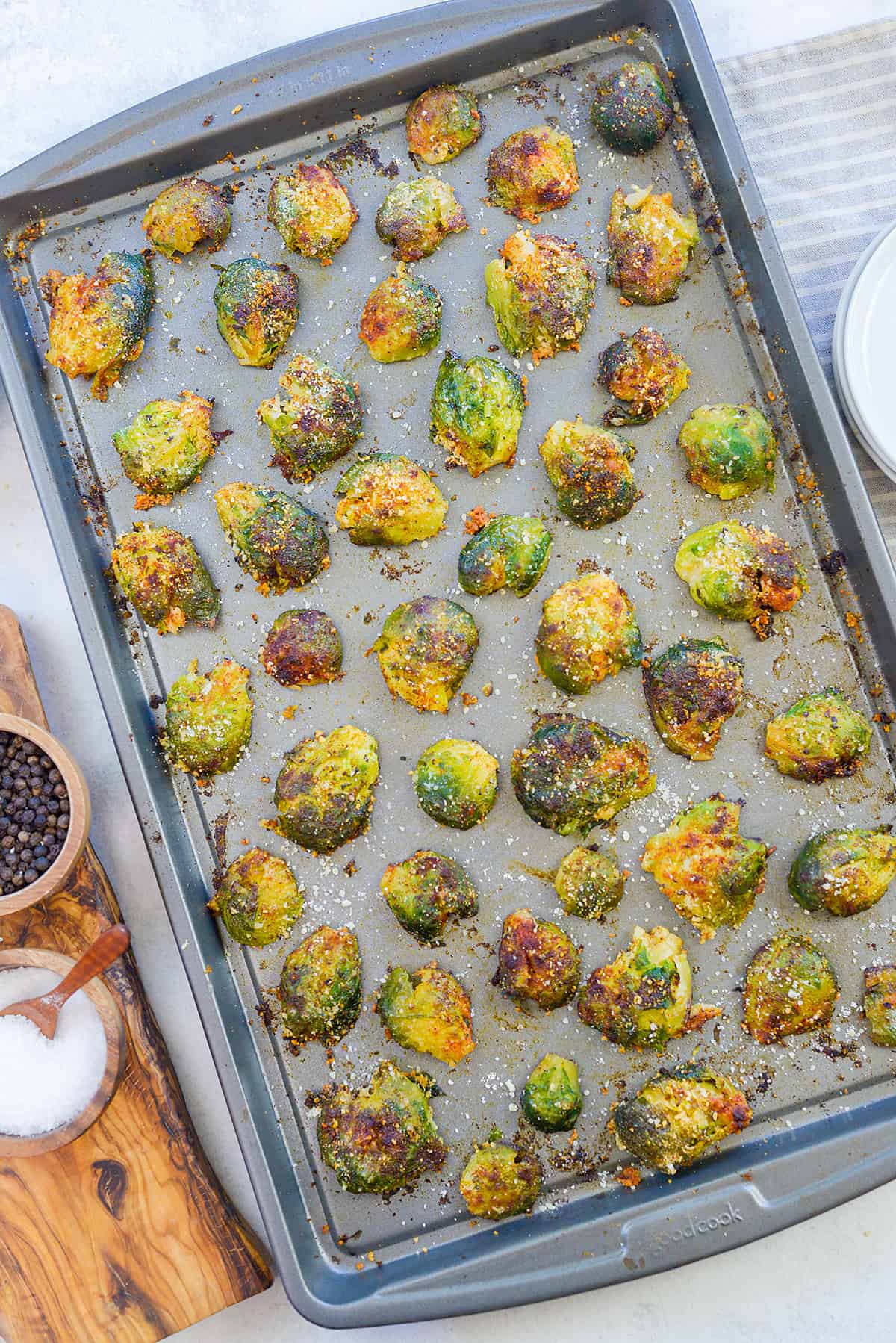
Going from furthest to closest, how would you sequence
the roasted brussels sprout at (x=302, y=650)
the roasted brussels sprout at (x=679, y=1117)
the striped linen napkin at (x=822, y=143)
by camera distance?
the striped linen napkin at (x=822, y=143)
the roasted brussels sprout at (x=302, y=650)
the roasted brussels sprout at (x=679, y=1117)

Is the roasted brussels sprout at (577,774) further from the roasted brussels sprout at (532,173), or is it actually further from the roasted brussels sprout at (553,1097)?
the roasted brussels sprout at (532,173)

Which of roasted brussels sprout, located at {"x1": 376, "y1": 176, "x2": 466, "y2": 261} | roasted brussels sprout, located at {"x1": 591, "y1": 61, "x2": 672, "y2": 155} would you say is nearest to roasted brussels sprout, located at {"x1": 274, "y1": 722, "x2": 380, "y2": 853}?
roasted brussels sprout, located at {"x1": 376, "y1": 176, "x2": 466, "y2": 261}

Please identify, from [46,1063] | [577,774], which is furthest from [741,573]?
[46,1063]

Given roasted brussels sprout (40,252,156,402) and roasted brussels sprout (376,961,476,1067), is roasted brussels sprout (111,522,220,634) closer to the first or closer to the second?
roasted brussels sprout (40,252,156,402)

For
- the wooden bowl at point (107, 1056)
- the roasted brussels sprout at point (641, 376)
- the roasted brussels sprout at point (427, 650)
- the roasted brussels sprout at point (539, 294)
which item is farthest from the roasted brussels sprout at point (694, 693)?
the wooden bowl at point (107, 1056)

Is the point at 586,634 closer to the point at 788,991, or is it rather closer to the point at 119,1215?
the point at 788,991

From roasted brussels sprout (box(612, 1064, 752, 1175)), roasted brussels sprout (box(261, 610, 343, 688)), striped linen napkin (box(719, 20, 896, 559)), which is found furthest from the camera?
striped linen napkin (box(719, 20, 896, 559))
